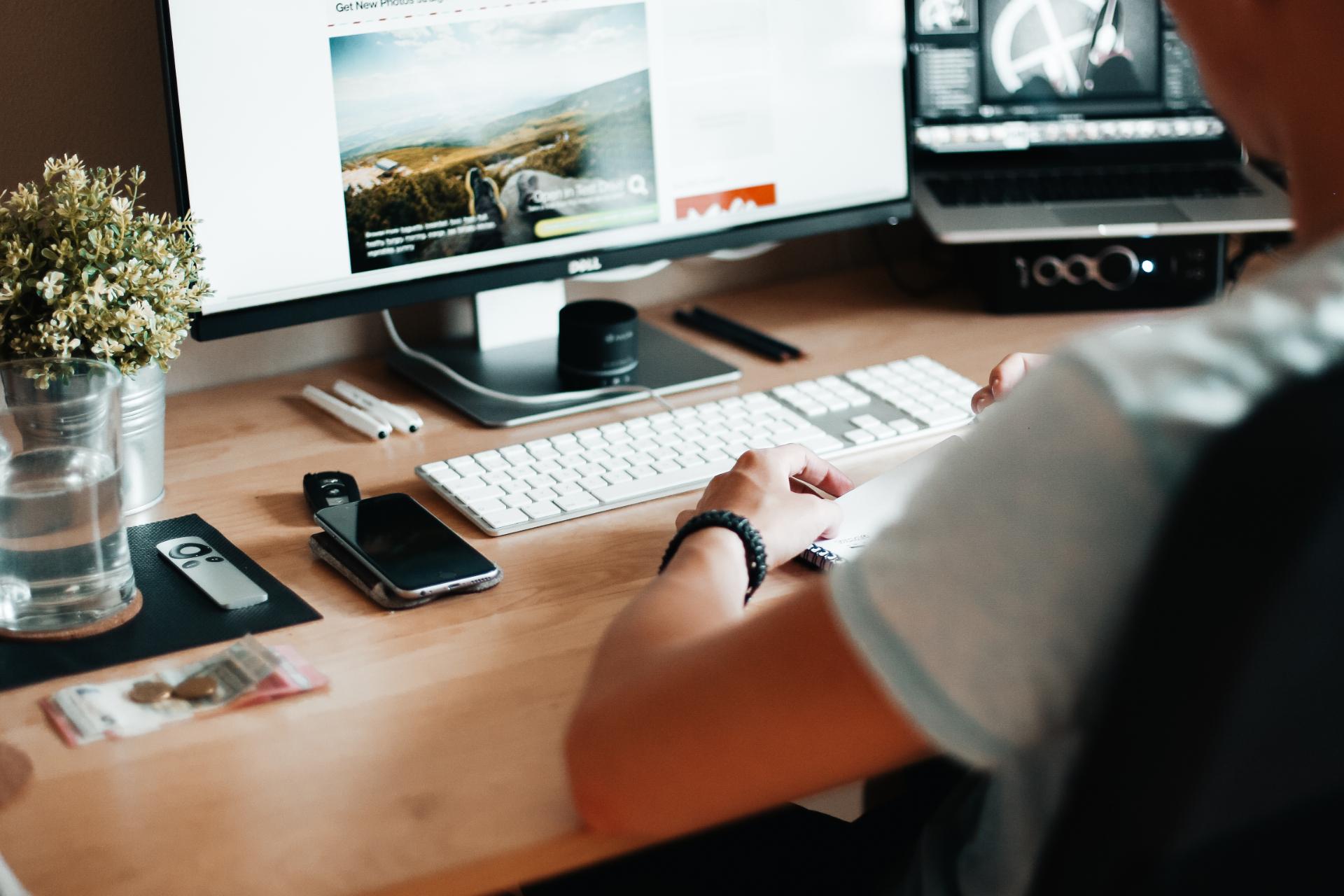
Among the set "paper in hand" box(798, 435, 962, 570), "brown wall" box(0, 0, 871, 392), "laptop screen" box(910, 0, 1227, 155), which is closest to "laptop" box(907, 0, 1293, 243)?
"laptop screen" box(910, 0, 1227, 155)

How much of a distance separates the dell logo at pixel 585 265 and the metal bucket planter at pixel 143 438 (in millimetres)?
390

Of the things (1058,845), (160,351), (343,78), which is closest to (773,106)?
(343,78)

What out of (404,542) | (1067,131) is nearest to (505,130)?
(404,542)

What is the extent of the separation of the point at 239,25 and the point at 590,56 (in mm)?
309

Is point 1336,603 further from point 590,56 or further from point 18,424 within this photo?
point 590,56

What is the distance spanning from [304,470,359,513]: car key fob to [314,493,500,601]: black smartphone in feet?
0.08

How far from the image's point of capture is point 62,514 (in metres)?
0.89

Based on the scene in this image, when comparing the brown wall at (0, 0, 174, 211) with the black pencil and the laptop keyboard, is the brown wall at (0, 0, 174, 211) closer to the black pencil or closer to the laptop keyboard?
the black pencil

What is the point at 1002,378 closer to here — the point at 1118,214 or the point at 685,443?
the point at 685,443

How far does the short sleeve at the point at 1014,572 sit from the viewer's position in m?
0.52

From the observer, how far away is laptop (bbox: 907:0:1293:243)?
1.44 meters

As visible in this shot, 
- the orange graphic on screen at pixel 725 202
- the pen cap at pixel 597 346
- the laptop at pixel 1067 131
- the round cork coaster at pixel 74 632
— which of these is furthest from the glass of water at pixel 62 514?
the laptop at pixel 1067 131

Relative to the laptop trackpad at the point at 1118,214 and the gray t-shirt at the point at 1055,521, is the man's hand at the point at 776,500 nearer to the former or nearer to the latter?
the gray t-shirt at the point at 1055,521

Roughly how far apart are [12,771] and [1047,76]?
46.3 inches
